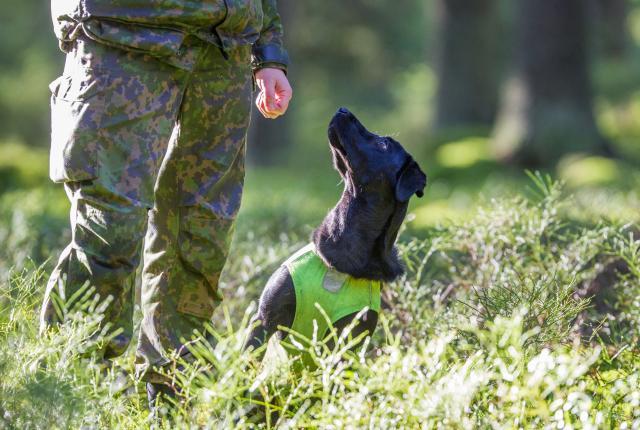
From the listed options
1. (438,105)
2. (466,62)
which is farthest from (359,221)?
(438,105)

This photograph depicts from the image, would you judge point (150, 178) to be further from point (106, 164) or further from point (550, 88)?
point (550, 88)

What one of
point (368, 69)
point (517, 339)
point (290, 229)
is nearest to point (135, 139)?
point (517, 339)

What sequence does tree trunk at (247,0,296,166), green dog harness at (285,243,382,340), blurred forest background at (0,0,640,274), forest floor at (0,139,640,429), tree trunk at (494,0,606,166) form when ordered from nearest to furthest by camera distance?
forest floor at (0,139,640,429)
green dog harness at (285,243,382,340)
blurred forest background at (0,0,640,274)
tree trunk at (494,0,606,166)
tree trunk at (247,0,296,166)

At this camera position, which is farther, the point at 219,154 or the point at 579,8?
the point at 579,8

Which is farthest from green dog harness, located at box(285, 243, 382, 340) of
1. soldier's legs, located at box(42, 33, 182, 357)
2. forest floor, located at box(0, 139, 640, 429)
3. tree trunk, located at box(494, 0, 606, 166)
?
tree trunk, located at box(494, 0, 606, 166)

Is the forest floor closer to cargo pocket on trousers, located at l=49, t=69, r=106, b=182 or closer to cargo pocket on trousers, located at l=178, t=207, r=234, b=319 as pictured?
cargo pocket on trousers, located at l=178, t=207, r=234, b=319

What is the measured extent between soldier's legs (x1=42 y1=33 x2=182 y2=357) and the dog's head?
36.2 inches

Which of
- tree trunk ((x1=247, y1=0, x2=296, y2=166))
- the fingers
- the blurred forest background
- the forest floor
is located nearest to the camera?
the forest floor

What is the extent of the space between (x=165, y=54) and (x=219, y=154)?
514mm

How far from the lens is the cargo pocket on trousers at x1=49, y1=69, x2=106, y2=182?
3822 mm

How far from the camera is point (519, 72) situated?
14.6 meters

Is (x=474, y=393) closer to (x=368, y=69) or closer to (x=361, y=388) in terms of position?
(x=361, y=388)

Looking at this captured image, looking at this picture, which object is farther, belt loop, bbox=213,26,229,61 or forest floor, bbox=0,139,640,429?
belt loop, bbox=213,26,229,61

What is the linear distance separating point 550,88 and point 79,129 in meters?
11.3
